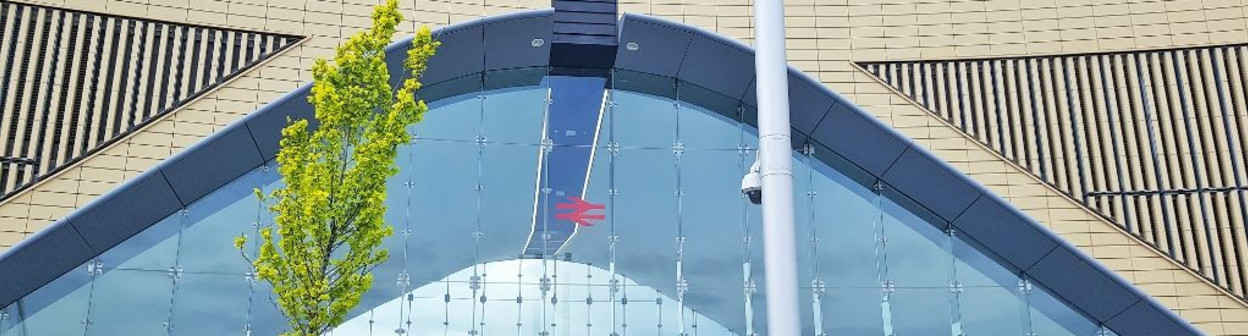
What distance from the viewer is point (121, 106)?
17.4 meters

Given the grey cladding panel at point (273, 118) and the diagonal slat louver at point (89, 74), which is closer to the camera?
the diagonal slat louver at point (89, 74)

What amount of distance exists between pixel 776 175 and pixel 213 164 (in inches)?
479

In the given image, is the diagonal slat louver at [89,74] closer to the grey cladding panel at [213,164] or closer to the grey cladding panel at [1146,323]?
the grey cladding panel at [213,164]

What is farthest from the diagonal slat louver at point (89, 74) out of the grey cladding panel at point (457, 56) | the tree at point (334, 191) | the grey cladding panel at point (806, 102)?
the grey cladding panel at point (806, 102)

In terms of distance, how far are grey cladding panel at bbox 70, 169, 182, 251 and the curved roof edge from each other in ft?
0.06

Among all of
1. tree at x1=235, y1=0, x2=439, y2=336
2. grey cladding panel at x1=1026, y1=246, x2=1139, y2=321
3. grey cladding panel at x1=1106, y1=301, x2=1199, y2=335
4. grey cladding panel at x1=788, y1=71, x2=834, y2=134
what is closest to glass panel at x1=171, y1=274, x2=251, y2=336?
tree at x1=235, y1=0, x2=439, y2=336

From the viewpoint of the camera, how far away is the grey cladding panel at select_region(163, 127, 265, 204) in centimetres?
1711

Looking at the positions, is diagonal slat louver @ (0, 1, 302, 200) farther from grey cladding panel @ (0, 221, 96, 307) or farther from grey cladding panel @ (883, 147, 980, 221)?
grey cladding panel @ (883, 147, 980, 221)

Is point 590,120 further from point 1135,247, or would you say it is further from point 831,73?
point 1135,247

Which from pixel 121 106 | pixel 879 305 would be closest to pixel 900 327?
pixel 879 305

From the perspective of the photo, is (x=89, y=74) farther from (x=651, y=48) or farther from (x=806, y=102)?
(x=806, y=102)

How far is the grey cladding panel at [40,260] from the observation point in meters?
16.0

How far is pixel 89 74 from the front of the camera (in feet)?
56.5

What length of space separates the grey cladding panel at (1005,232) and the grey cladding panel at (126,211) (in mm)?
12995
